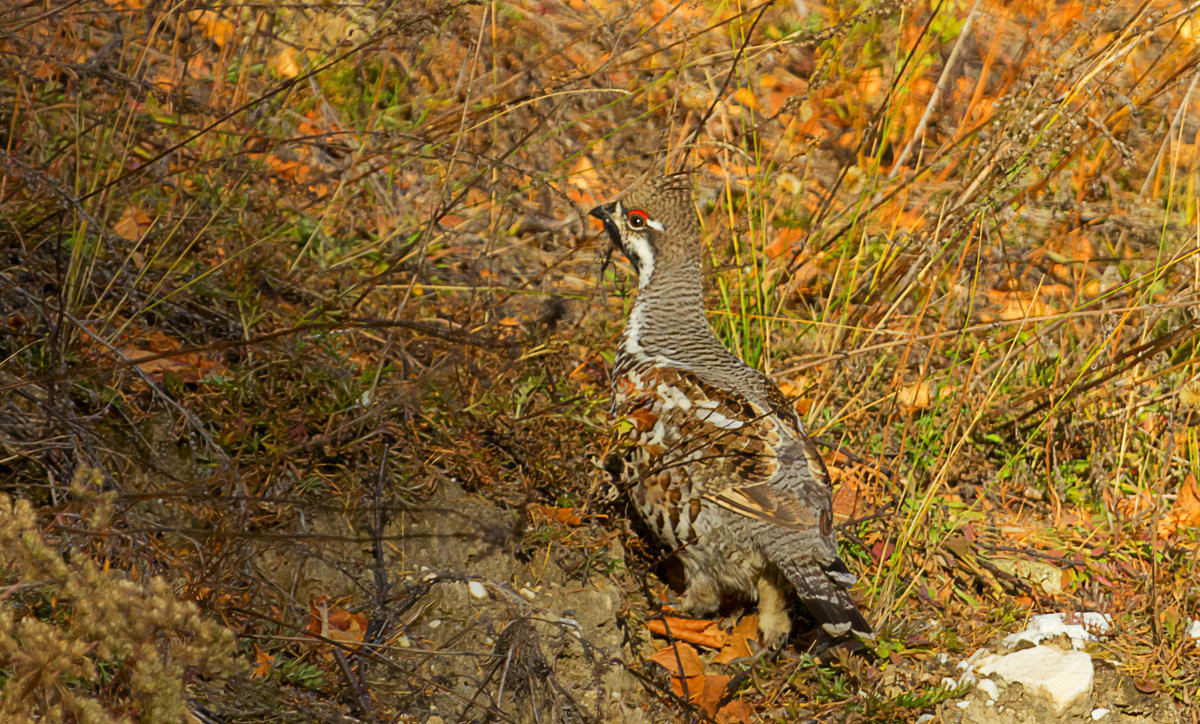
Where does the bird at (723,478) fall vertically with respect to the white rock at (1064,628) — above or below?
above

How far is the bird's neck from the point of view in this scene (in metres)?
3.99

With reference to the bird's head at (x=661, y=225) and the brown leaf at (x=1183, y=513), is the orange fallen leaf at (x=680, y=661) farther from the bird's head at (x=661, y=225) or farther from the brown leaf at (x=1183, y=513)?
the brown leaf at (x=1183, y=513)

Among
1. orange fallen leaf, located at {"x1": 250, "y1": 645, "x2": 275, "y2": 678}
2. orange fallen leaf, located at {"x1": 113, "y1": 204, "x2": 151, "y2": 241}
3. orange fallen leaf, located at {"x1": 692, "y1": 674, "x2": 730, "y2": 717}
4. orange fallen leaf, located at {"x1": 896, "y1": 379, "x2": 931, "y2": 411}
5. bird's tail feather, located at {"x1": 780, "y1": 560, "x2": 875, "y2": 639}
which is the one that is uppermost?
orange fallen leaf, located at {"x1": 113, "y1": 204, "x2": 151, "y2": 241}

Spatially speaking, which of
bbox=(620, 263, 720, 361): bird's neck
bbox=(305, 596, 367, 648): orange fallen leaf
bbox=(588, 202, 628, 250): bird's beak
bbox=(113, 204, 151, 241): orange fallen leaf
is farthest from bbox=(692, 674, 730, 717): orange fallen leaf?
→ bbox=(113, 204, 151, 241): orange fallen leaf

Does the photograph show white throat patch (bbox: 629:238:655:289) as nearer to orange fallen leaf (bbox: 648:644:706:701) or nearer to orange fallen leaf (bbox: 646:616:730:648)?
orange fallen leaf (bbox: 646:616:730:648)

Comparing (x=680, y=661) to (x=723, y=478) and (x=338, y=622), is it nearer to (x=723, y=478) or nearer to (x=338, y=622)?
(x=723, y=478)

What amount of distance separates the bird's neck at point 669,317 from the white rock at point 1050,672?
1555 millimetres

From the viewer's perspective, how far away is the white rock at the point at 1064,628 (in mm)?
3598

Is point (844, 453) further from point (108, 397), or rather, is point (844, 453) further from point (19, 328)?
point (19, 328)

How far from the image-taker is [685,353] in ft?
12.9

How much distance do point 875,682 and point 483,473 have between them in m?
1.51

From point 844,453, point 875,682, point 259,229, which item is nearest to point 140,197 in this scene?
point 259,229

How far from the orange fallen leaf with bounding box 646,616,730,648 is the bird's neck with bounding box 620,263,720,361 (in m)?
0.99

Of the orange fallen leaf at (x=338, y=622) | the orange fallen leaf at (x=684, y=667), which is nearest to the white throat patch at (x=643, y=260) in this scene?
the orange fallen leaf at (x=684, y=667)
